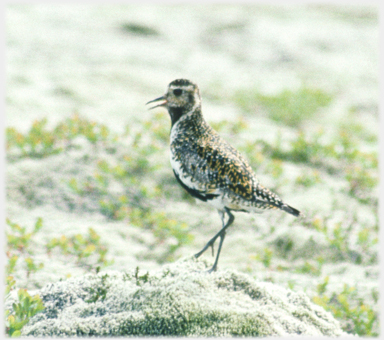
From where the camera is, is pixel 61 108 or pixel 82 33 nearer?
pixel 61 108

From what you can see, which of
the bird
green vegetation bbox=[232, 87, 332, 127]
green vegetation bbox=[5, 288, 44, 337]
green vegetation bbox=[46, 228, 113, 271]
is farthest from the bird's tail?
green vegetation bbox=[232, 87, 332, 127]

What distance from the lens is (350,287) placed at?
433cm

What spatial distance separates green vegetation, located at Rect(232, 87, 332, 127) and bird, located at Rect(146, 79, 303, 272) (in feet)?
15.8

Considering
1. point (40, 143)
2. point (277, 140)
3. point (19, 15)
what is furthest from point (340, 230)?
point (19, 15)

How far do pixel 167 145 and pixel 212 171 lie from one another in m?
3.06

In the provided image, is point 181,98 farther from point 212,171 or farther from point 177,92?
point 212,171

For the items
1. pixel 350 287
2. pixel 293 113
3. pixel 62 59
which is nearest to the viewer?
pixel 350 287

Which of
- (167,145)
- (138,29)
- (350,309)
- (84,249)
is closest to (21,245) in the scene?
(84,249)

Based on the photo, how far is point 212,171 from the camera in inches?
146

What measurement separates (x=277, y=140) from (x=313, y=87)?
308cm

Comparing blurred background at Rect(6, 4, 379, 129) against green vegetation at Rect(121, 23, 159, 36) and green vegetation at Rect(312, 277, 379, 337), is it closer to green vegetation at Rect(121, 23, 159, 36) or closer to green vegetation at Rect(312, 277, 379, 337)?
green vegetation at Rect(121, 23, 159, 36)

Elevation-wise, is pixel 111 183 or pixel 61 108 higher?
pixel 61 108

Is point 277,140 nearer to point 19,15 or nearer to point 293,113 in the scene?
point 293,113

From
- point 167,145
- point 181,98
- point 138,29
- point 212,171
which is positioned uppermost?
point 138,29
